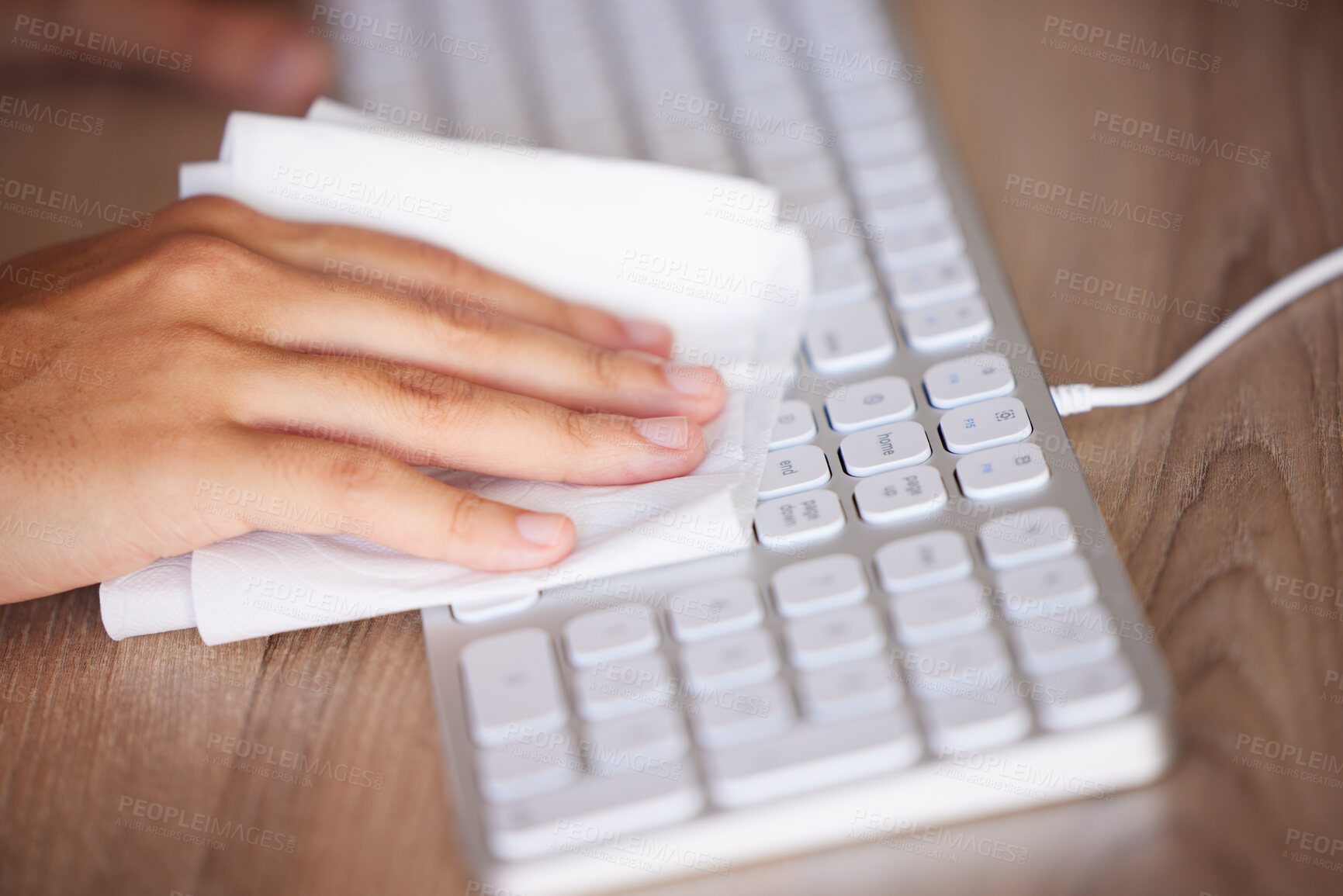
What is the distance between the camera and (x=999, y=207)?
60cm

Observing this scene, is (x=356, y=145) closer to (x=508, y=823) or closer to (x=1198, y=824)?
(x=508, y=823)

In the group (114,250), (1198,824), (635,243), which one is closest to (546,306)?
(635,243)

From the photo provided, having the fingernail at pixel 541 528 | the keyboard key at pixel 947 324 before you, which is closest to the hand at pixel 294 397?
the fingernail at pixel 541 528

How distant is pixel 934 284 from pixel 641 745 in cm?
28

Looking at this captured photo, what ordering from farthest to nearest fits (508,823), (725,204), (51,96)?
(51,96), (725,204), (508,823)

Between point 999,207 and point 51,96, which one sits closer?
point 999,207

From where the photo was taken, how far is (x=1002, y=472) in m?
0.43

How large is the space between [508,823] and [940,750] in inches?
6.3

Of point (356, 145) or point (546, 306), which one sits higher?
point (356, 145)

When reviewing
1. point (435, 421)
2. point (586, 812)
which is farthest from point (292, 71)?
point (586, 812)

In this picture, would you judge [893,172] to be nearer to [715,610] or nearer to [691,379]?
[691,379]

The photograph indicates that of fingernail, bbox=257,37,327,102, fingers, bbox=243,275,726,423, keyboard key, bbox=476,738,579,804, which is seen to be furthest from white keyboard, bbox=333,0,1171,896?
fingernail, bbox=257,37,327,102

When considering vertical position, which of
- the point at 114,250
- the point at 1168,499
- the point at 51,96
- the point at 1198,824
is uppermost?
the point at 51,96

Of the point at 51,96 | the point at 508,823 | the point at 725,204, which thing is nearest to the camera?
the point at 508,823
